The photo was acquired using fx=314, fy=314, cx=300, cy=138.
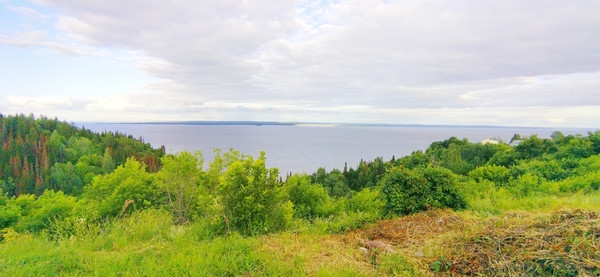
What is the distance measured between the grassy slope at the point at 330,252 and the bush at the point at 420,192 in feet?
4.48

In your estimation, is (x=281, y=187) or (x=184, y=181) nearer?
(x=281, y=187)

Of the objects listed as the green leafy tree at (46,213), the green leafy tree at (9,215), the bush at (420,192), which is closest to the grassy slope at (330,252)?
the bush at (420,192)

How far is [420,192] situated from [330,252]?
10.2 feet

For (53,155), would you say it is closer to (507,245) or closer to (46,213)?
(46,213)

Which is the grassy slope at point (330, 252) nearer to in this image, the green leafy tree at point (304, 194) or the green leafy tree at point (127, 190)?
the green leafy tree at point (127, 190)

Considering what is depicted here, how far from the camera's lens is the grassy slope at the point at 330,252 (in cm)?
354

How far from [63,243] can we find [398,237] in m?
4.92

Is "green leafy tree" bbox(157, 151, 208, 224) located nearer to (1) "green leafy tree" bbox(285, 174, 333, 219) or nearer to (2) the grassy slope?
(2) the grassy slope

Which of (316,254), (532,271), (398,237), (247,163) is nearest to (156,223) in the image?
(247,163)

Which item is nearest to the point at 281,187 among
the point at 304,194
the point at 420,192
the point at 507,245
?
the point at 420,192

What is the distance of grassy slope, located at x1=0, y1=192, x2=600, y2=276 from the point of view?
354cm

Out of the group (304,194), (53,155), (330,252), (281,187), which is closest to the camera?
(330,252)

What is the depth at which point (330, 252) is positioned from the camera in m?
4.33

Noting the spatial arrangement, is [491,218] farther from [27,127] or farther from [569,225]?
[27,127]
